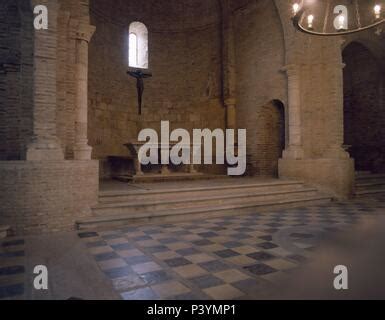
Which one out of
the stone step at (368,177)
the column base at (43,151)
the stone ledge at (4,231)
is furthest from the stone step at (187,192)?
the stone step at (368,177)

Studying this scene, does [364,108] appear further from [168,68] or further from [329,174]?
[168,68]

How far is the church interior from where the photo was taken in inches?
126

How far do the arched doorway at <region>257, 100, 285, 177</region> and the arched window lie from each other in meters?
5.80

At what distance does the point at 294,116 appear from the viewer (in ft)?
32.3

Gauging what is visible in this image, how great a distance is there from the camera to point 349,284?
7.93ft

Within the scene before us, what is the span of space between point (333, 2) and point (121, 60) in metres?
8.46

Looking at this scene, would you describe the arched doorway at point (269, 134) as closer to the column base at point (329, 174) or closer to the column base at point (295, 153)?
the column base at point (295, 153)

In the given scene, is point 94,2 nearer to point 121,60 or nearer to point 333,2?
point 121,60

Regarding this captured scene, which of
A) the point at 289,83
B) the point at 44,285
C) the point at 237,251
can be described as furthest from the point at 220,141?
the point at 44,285

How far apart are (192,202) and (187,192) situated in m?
0.50

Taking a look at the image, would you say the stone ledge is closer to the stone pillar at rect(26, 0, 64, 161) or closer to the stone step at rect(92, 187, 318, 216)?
the stone pillar at rect(26, 0, 64, 161)

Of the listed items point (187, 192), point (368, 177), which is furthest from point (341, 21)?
point (368, 177)

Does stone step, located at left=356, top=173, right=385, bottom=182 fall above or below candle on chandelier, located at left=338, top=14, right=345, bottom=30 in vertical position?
below

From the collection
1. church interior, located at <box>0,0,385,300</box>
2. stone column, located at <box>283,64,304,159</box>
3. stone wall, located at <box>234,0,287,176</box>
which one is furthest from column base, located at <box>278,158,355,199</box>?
stone wall, located at <box>234,0,287,176</box>
